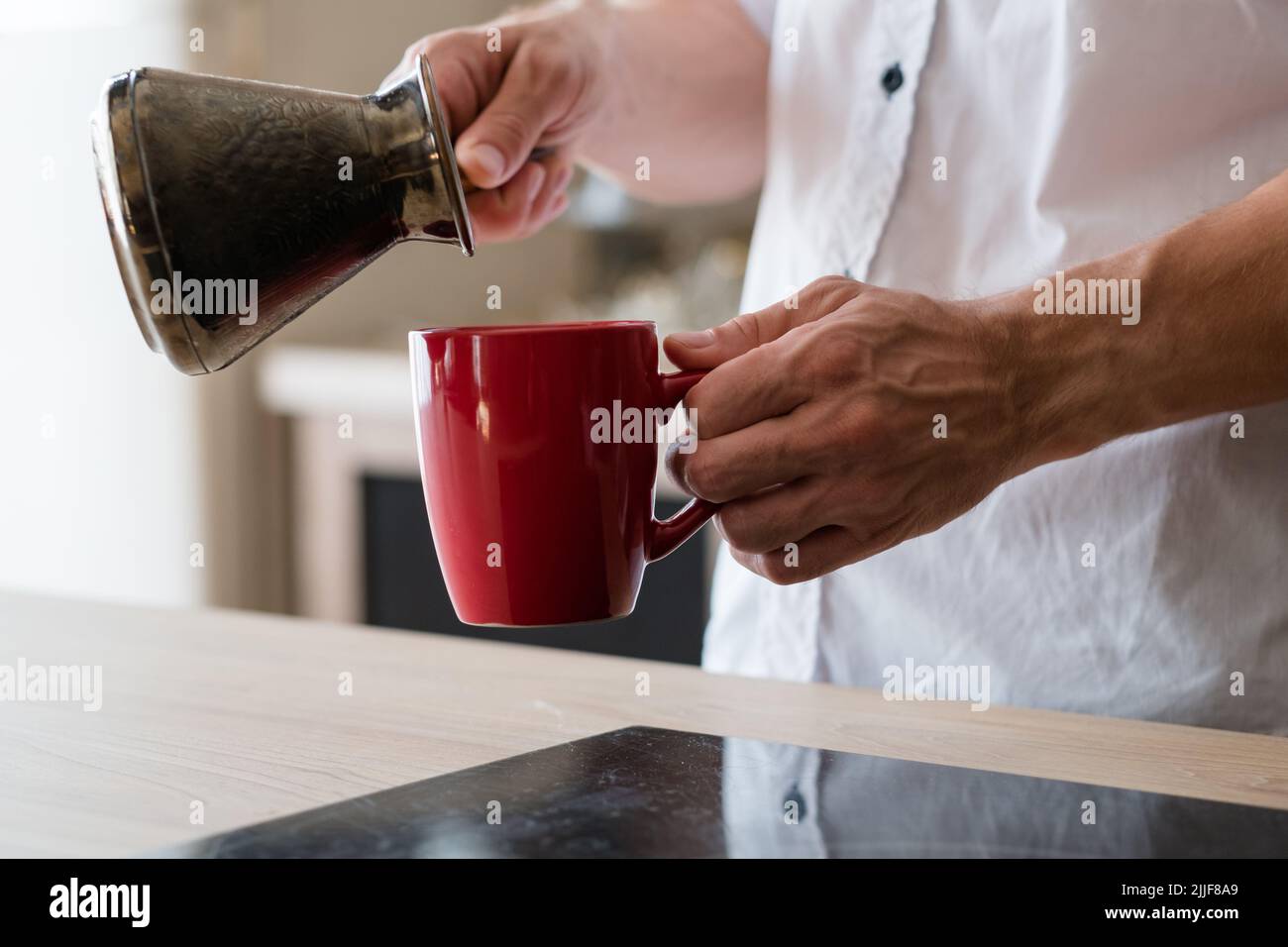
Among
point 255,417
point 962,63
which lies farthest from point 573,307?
point 962,63

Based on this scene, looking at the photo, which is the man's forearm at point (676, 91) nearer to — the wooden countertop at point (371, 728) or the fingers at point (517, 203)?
the fingers at point (517, 203)

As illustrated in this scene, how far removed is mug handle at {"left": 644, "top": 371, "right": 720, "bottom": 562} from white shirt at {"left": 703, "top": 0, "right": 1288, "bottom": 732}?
10.1 inches

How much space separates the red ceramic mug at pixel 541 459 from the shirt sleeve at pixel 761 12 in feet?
1.63

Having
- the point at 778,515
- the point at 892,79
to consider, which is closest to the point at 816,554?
the point at 778,515

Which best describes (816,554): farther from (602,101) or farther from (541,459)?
(602,101)

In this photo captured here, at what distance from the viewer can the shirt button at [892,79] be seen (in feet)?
2.75

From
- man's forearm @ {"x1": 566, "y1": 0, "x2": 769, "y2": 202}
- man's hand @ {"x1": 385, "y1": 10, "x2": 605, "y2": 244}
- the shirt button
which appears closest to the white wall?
man's forearm @ {"x1": 566, "y1": 0, "x2": 769, "y2": 202}

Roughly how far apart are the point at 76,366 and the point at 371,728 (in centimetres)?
183

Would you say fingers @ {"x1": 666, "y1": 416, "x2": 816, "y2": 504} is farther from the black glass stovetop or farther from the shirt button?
the shirt button

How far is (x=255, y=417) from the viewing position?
2385 mm

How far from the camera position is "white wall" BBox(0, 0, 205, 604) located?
220 centimetres

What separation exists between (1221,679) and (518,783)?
1.30ft
